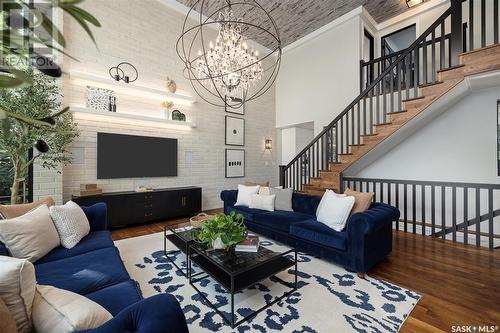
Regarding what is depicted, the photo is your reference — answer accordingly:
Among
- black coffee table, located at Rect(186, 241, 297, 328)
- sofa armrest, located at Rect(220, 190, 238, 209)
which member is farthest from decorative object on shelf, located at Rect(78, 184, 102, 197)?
black coffee table, located at Rect(186, 241, 297, 328)

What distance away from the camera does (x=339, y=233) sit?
8.77 ft

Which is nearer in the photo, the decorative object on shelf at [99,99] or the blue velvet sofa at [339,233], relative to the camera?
the blue velvet sofa at [339,233]

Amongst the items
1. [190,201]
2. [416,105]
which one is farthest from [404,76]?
[190,201]

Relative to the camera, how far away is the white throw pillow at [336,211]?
2771 millimetres

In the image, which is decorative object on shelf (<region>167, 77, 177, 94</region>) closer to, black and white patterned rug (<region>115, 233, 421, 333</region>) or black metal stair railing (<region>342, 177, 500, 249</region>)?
black and white patterned rug (<region>115, 233, 421, 333</region>)

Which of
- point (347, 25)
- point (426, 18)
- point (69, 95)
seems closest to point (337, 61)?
point (347, 25)

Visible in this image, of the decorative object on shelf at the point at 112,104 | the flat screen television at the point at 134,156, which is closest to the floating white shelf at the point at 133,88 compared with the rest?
the decorative object on shelf at the point at 112,104

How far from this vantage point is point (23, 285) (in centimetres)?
97

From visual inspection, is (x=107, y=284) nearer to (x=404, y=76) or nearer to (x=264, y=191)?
(x=264, y=191)

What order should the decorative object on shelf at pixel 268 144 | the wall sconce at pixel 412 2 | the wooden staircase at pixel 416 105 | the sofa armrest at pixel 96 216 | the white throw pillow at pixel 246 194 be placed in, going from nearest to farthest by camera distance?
the sofa armrest at pixel 96 216
the wooden staircase at pixel 416 105
the white throw pillow at pixel 246 194
the wall sconce at pixel 412 2
the decorative object on shelf at pixel 268 144

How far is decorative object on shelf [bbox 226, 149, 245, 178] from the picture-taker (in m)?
6.20

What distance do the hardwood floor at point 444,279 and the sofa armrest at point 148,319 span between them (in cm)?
175

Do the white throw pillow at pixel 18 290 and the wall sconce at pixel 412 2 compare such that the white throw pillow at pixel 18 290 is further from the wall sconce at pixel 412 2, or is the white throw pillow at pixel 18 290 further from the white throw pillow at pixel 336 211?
the wall sconce at pixel 412 2

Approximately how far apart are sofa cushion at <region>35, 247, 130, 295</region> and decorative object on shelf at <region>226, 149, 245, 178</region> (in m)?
4.27
